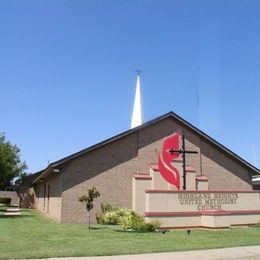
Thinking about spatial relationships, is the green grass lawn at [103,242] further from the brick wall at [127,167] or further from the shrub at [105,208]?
the shrub at [105,208]

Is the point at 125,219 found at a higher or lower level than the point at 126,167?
lower

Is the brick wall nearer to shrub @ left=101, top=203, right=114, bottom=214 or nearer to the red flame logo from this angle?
shrub @ left=101, top=203, right=114, bottom=214

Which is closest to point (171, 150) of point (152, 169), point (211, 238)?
point (152, 169)

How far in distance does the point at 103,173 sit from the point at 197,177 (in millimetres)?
6658

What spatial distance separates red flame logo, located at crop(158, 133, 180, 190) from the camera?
26297 millimetres

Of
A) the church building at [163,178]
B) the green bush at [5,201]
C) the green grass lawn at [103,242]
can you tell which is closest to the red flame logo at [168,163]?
the church building at [163,178]

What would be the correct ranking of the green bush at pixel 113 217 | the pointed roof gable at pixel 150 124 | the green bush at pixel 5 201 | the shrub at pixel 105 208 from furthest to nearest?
the green bush at pixel 5 201
the shrub at pixel 105 208
the pointed roof gable at pixel 150 124
the green bush at pixel 113 217

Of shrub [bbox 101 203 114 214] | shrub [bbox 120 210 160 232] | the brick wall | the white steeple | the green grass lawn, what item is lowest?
the green grass lawn

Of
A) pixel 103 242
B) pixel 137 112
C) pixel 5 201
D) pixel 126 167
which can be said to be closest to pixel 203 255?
pixel 103 242

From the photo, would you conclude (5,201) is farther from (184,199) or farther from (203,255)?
(203,255)

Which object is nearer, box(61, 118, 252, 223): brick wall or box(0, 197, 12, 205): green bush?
box(61, 118, 252, 223): brick wall

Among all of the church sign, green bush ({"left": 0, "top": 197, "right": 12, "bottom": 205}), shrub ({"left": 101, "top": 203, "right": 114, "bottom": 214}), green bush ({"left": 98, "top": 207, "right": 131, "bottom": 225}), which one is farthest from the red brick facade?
green bush ({"left": 0, "top": 197, "right": 12, "bottom": 205})

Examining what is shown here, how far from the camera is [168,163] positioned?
1044 inches

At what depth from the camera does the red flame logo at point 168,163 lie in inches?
1035
